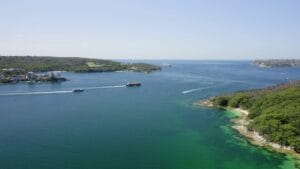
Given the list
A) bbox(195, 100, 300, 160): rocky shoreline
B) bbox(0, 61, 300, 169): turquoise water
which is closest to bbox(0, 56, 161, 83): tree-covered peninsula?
bbox(0, 61, 300, 169): turquoise water

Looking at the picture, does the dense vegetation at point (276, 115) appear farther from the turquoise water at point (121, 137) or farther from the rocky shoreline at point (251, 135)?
the turquoise water at point (121, 137)

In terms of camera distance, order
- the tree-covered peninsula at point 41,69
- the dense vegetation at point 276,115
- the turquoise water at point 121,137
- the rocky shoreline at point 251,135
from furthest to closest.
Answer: the tree-covered peninsula at point 41,69 < the dense vegetation at point 276,115 < the rocky shoreline at point 251,135 < the turquoise water at point 121,137

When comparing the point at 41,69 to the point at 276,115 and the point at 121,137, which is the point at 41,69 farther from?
the point at 276,115

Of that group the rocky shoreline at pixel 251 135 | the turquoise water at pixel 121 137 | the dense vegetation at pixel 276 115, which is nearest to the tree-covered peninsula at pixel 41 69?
the turquoise water at pixel 121 137

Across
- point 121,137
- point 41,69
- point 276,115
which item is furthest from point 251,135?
point 41,69

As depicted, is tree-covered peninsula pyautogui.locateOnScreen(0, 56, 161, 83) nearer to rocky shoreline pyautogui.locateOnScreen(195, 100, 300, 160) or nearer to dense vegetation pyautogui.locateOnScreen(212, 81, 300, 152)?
dense vegetation pyautogui.locateOnScreen(212, 81, 300, 152)

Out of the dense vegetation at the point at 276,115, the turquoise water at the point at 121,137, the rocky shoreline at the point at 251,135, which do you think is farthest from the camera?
the dense vegetation at the point at 276,115

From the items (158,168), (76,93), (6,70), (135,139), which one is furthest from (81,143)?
(6,70)

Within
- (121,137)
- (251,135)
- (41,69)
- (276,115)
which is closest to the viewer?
(121,137)

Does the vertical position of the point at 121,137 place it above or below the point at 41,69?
below
